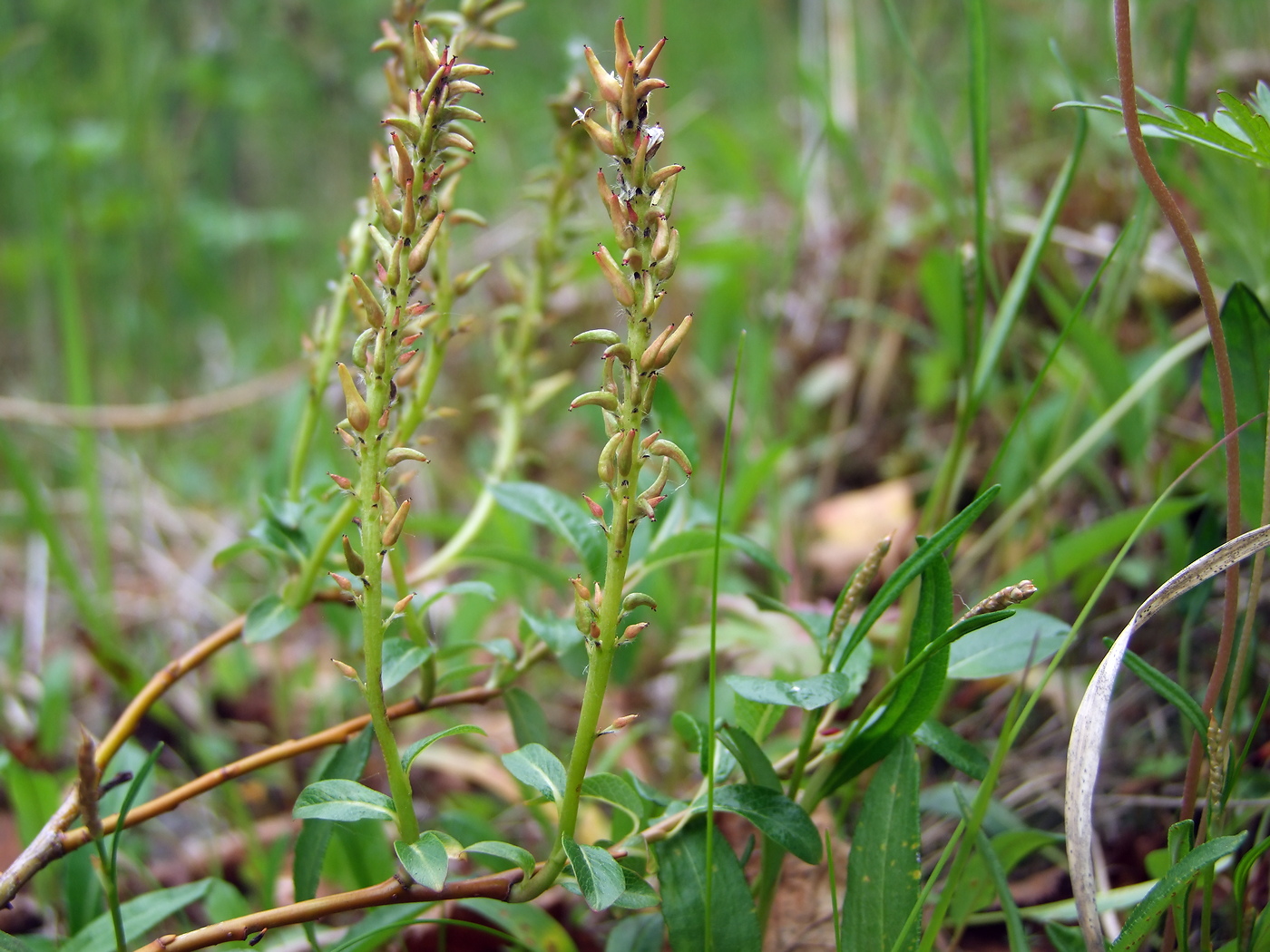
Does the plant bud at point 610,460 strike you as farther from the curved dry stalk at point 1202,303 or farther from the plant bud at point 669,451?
the curved dry stalk at point 1202,303

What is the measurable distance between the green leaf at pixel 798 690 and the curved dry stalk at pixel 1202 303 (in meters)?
0.35

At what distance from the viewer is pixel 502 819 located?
1.44 m

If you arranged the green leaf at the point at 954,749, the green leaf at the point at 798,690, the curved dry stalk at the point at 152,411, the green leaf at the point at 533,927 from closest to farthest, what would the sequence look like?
the green leaf at the point at 798,690 → the green leaf at the point at 954,749 → the green leaf at the point at 533,927 → the curved dry stalk at the point at 152,411

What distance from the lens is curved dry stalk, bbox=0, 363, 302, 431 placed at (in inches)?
93.0

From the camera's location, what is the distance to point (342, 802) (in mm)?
751

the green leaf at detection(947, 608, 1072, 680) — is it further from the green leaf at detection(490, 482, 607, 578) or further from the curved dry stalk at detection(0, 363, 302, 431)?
the curved dry stalk at detection(0, 363, 302, 431)

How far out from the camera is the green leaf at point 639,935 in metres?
0.87

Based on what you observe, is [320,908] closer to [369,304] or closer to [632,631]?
[632,631]

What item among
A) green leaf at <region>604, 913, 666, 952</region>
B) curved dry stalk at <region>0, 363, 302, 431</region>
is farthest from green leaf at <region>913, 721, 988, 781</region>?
curved dry stalk at <region>0, 363, 302, 431</region>

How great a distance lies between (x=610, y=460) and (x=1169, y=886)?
56cm

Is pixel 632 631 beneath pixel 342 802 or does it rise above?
above

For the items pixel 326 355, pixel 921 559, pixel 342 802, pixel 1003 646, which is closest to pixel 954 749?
pixel 1003 646

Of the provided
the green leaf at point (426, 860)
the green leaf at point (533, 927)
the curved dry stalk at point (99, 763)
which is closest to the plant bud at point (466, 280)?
the curved dry stalk at point (99, 763)

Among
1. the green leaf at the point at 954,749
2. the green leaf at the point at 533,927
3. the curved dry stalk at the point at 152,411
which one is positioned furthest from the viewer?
the curved dry stalk at the point at 152,411
